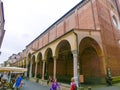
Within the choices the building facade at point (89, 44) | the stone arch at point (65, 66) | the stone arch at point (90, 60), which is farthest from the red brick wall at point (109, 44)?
the stone arch at point (65, 66)

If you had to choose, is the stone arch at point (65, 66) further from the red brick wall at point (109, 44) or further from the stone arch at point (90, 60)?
the red brick wall at point (109, 44)

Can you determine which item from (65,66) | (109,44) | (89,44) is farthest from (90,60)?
(65,66)

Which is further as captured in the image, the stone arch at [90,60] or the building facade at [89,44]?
the stone arch at [90,60]

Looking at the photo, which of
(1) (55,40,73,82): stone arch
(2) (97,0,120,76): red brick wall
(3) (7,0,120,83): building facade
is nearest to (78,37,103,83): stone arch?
(3) (7,0,120,83): building facade

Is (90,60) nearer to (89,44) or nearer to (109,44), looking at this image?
(89,44)

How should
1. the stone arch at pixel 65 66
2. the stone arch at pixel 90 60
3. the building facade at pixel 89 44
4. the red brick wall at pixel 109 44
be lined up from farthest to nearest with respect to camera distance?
the stone arch at pixel 65 66 → the red brick wall at pixel 109 44 → the stone arch at pixel 90 60 → the building facade at pixel 89 44

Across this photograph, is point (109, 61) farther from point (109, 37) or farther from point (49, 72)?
point (49, 72)

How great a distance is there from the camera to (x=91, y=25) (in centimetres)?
1652

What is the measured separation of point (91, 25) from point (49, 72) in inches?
536

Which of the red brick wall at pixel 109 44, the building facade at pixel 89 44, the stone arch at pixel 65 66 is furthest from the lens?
the stone arch at pixel 65 66

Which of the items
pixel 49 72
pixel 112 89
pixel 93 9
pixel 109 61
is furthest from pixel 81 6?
pixel 49 72

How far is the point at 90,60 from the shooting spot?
16609mm

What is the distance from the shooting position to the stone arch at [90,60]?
14.9m

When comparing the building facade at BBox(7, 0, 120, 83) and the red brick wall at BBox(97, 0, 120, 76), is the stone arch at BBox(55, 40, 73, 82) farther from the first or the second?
the red brick wall at BBox(97, 0, 120, 76)
